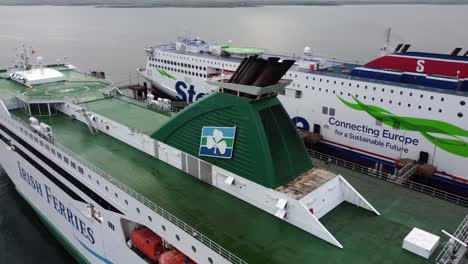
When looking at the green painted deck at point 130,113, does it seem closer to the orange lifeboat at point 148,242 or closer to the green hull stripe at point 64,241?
the orange lifeboat at point 148,242

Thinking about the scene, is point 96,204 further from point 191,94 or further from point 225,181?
point 191,94

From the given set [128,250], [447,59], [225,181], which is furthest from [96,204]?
[447,59]

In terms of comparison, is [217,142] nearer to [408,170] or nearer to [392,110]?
[408,170]

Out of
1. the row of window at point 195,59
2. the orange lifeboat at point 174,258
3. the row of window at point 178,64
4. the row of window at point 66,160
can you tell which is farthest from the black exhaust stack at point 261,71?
the row of window at point 178,64

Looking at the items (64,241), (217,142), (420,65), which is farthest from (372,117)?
(64,241)

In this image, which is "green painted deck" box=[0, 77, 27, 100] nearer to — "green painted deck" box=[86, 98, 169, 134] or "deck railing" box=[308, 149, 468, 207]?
"green painted deck" box=[86, 98, 169, 134]
